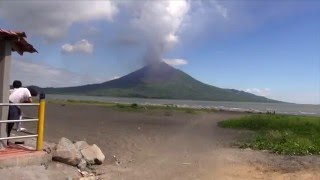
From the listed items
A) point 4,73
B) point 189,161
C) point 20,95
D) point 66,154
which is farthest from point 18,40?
point 189,161

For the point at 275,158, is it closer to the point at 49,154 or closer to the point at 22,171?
the point at 49,154

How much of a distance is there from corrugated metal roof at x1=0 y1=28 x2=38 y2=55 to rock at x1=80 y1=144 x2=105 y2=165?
3.07 meters

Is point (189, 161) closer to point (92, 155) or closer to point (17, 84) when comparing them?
point (92, 155)

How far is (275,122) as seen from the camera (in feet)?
99.7

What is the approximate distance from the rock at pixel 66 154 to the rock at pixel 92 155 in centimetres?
59

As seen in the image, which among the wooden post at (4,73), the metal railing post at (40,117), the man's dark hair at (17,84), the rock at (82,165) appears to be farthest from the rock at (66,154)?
the man's dark hair at (17,84)

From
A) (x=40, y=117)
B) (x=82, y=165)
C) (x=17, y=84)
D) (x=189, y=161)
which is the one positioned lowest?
(x=189, y=161)

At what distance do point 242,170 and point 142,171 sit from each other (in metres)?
2.94

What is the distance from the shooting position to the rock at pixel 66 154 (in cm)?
1057

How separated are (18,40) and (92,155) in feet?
12.6

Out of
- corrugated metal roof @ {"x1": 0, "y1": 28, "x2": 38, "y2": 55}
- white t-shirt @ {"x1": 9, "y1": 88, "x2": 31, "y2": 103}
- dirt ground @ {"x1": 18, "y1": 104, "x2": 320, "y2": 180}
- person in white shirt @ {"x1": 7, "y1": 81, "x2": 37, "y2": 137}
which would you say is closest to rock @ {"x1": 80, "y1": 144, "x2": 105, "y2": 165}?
dirt ground @ {"x1": 18, "y1": 104, "x2": 320, "y2": 180}

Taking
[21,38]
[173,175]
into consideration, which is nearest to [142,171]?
[173,175]

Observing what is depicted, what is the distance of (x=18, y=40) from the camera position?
33.1 ft

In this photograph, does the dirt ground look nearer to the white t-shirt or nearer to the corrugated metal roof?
the white t-shirt
